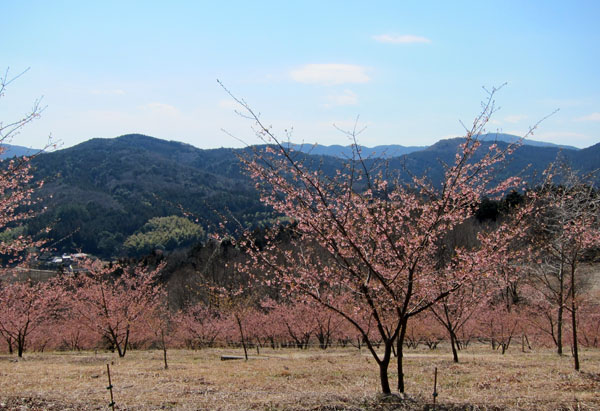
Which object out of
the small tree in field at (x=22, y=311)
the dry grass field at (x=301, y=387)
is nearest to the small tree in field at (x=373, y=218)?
the dry grass field at (x=301, y=387)

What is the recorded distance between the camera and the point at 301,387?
1059 centimetres

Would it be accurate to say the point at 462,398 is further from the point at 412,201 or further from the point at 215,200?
the point at 215,200

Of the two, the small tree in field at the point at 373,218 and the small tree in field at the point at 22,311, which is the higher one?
the small tree in field at the point at 373,218

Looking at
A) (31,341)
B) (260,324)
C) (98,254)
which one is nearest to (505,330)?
(260,324)

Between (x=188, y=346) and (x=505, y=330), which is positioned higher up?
(x=505, y=330)

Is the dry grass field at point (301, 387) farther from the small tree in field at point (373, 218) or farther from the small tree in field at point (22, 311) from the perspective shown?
the small tree in field at point (22, 311)

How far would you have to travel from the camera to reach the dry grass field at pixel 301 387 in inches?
302

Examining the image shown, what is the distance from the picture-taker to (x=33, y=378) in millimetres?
12469

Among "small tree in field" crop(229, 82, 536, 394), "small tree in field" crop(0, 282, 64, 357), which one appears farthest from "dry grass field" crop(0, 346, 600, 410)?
"small tree in field" crop(0, 282, 64, 357)

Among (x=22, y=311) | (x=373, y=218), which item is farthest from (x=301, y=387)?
(x=22, y=311)

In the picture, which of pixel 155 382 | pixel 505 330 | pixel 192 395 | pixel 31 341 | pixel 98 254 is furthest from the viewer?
pixel 98 254

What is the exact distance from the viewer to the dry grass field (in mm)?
7664

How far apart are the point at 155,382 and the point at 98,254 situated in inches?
5861

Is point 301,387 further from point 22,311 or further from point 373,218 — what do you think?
point 22,311
